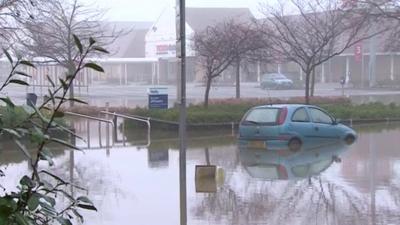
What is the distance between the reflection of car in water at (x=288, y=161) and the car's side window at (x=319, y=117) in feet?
2.61

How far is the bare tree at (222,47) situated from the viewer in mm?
29109

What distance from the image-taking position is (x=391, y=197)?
11.3m

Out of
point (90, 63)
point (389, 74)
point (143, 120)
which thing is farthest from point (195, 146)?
point (389, 74)

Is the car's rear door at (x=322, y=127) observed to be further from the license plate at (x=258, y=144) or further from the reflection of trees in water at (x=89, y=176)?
the reflection of trees in water at (x=89, y=176)

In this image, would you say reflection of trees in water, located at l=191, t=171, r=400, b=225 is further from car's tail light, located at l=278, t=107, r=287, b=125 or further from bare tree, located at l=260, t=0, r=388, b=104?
bare tree, located at l=260, t=0, r=388, b=104

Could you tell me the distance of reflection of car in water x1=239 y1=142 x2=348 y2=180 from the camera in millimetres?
14180

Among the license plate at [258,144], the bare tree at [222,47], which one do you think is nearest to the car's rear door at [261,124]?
the license plate at [258,144]

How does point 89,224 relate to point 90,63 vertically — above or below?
below

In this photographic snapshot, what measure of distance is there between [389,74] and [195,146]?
54.1 metres

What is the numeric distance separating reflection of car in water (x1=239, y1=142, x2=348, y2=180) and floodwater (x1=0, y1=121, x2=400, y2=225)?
0.02 metres

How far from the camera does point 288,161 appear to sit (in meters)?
16.1

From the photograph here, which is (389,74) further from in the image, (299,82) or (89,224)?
(89,224)

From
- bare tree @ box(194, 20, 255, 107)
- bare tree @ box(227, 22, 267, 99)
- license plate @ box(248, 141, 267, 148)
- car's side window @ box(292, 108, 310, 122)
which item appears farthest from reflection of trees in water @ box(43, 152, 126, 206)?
bare tree @ box(227, 22, 267, 99)

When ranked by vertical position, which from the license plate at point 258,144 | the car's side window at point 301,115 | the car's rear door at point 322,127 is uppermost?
the car's side window at point 301,115
